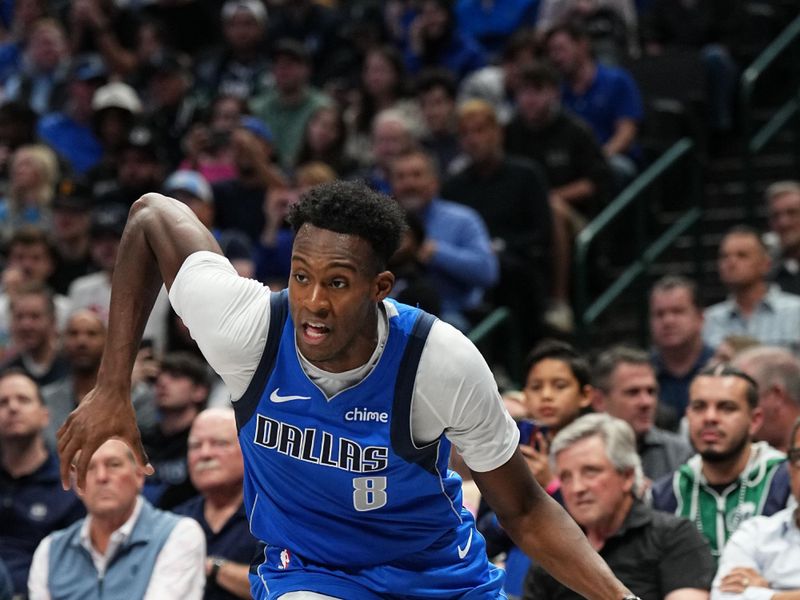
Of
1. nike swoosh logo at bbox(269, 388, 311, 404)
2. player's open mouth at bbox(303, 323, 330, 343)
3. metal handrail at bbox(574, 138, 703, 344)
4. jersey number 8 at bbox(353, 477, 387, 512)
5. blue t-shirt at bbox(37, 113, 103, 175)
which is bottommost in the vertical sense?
jersey number 8 at bbox(353, 477, 387, 512)

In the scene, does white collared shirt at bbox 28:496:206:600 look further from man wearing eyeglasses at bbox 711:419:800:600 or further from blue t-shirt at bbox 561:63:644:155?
blue t-shirt at bbox 561:63:644:155

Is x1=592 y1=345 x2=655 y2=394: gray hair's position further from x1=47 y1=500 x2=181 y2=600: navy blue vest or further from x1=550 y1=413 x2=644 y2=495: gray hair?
x1=47 y1=500 x2=181 y2=600: navy blue vest

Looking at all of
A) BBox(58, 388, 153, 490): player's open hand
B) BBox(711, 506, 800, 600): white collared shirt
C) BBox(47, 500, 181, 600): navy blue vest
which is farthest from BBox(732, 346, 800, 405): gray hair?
BBox(58, 388, 153, 490): player's open hand

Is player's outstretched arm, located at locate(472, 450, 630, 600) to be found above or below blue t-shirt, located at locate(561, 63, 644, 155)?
below

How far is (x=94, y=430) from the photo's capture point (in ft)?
12.9

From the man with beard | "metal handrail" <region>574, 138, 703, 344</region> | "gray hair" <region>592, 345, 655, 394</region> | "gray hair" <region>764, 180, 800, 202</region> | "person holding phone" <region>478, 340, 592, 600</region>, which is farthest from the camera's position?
"metal handrail" <region>574, 138, 703, 344</region>

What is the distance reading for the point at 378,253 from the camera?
3.95 m

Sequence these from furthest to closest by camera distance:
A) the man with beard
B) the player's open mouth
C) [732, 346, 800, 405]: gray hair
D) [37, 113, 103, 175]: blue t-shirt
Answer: [37, 113, 103, 175]: blue t-shirt < [732, 346, 800, 405]: gray hair < the man with beard < the player's open mouth

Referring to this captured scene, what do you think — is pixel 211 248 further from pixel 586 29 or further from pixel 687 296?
pixel 586 29

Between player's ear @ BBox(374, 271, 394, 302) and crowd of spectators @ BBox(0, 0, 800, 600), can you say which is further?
crowd of spectators @ BBox(0, 0, 800, 600)

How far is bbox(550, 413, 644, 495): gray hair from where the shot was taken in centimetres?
600

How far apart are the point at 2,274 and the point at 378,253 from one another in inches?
272

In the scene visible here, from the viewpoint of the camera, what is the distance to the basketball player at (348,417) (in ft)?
12.8

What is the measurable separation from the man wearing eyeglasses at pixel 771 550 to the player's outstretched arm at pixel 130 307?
265 cm
